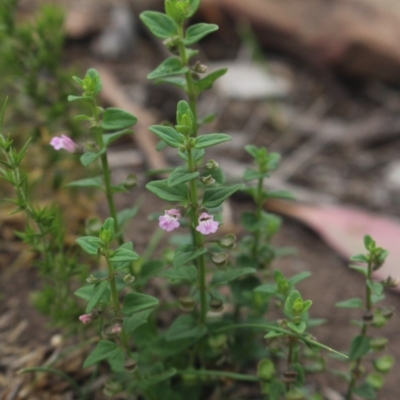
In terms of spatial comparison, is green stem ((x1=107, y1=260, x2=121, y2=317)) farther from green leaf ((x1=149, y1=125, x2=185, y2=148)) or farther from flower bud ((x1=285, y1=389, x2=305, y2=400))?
flower bud ((x1=285, y1=389, x2=305, y2=400))

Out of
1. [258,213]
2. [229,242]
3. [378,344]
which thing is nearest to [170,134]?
[229,242]

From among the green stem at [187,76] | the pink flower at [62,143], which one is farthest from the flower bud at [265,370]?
the pink flower at [62,143]

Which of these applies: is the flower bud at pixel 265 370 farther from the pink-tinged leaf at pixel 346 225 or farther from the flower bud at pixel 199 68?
the pink-tinged leaf at pixel 346 225

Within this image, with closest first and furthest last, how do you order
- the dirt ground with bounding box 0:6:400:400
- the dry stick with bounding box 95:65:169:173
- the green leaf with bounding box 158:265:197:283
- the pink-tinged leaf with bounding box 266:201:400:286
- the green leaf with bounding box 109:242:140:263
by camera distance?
the green leaf with bounding box 109:242:140:263 → the green leaf with bounding box 158:265:197:283 → the dirt ground with bounding box 0:6:400:400 → the pink-tinged leaf with bounding box 266:201:400:286 → the dry stick with bounding box 95:65:169:173

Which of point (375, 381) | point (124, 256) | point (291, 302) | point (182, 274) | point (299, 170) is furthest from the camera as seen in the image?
point (299, 170)

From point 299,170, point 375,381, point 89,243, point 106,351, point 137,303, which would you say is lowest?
point 299,170

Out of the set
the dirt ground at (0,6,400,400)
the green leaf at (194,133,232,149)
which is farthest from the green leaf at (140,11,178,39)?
the dirt ground at (0,6,400,400)

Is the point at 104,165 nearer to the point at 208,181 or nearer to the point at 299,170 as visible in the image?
the point at 208,181
